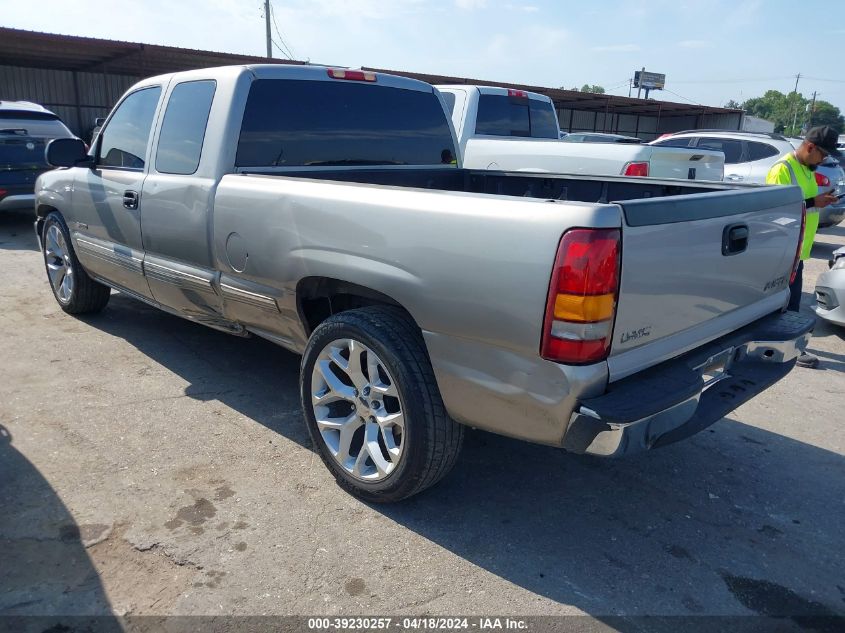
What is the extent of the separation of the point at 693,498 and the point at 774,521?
0.35 metres

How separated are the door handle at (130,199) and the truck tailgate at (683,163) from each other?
518cm

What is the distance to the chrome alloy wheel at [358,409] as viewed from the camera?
9.67ft

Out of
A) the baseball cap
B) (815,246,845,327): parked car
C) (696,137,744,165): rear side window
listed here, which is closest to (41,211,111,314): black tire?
the baseball cap

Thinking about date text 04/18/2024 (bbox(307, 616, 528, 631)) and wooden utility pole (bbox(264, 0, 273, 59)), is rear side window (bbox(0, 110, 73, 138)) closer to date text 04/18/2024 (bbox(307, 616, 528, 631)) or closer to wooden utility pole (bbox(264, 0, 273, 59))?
date text 04/18/2024 (bbox(307, 616, 528, 631))

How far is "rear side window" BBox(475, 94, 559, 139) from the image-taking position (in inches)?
333

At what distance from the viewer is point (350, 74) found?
415cm

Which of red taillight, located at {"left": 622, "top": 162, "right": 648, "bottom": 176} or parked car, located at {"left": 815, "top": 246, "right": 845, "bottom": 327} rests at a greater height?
red taillight, located at {"left": 622, "top": 162, "right": 648, "bottom": 176}

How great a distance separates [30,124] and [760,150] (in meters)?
11.5

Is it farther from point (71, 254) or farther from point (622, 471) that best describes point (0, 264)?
point (622, 471)

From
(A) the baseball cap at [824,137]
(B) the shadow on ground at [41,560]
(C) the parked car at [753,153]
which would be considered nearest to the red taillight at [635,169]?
(A) the baseball cap at [824,137]

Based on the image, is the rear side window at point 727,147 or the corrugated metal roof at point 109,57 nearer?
the rear side window at point 727,147

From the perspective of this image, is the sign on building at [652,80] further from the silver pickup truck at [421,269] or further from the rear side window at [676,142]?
the silver pickup truck at [421,269]

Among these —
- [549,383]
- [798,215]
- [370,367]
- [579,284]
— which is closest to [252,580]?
[370,367]

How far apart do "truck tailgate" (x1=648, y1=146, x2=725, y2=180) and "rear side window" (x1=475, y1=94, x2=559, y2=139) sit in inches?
87.0
